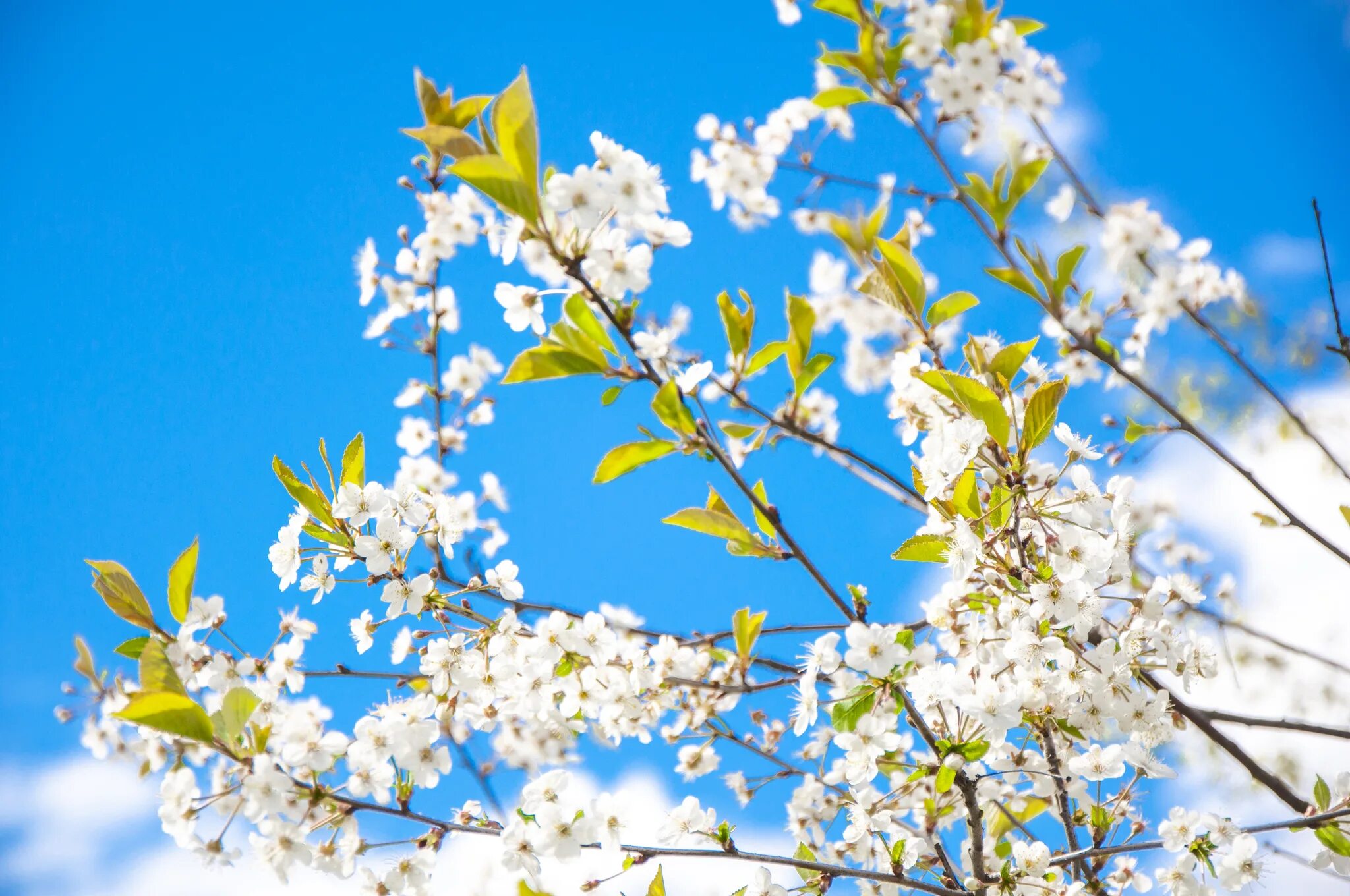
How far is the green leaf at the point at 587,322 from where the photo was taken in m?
1.59

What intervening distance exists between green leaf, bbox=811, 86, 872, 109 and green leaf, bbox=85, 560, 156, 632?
91.9 inches

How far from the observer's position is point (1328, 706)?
16.3 ft

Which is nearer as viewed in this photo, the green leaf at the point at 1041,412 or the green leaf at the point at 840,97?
the green leaf at the point at 1041,412

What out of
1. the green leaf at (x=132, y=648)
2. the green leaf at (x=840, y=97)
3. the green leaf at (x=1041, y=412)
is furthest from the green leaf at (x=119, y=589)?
the green leaf at (x=840, y=97)

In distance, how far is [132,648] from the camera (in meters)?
1.85

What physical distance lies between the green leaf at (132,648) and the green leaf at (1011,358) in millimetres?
1882

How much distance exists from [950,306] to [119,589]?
6.31ft

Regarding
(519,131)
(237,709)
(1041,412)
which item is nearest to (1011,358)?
(1041,412)

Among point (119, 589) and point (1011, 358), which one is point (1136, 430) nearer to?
point (1011, 358)

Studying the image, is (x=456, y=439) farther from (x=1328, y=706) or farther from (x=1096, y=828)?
(x=1328, y=706)

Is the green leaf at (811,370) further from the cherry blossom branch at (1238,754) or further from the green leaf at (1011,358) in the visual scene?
the cherry blossom branch at (1238,754)

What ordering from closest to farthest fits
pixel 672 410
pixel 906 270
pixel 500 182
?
1. pixel 500 182
2. pixel 672 410
3. pixel 906 270

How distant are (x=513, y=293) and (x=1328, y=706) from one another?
5.52m

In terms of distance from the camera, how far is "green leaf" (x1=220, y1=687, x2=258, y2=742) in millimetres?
1557
